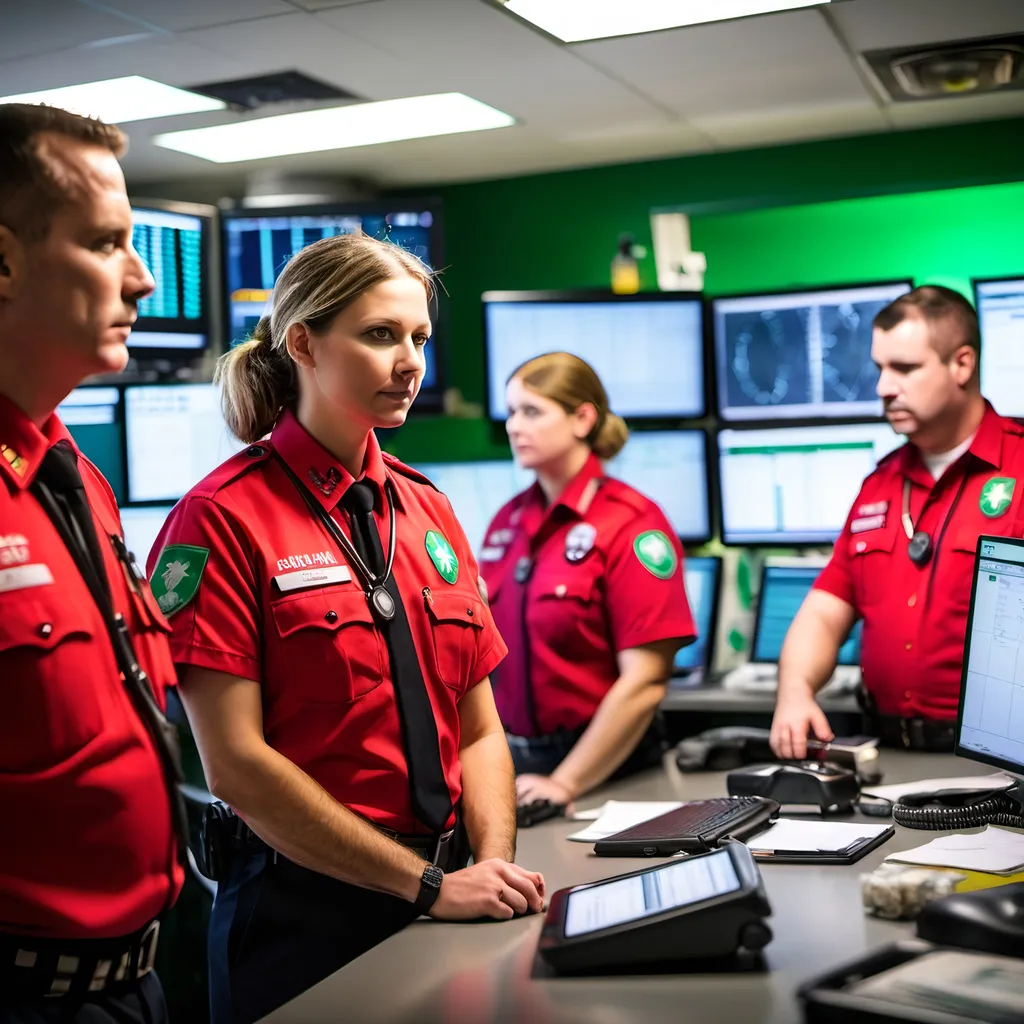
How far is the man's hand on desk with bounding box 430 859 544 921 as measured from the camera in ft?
5.59

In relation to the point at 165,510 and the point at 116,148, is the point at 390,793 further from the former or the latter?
the point at 165,510

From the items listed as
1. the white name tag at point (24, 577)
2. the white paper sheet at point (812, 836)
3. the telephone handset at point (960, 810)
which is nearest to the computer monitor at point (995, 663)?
the telephone handset at point (960, 810)

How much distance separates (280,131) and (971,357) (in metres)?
2.56

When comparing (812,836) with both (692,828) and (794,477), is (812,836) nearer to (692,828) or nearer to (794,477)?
(692,828)

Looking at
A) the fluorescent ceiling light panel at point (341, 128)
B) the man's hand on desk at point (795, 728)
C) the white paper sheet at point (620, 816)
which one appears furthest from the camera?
the fluorescent ceiling light panel at point (341, 128)

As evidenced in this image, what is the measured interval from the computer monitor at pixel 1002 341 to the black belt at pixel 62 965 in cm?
304

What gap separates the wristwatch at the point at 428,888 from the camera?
5.59 ft

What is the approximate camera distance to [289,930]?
1739mm

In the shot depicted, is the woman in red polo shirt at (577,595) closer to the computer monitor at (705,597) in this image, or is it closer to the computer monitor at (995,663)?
the computer monitor at (995,663)

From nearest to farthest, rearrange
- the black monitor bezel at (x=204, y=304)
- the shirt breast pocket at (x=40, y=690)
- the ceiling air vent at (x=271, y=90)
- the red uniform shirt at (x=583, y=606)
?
1. the shirt breast pocket at (x=40, y=690)
2. the red uniform shirt at (x=583, y=606)
3. the ceiling air vent at (x=271, y=90)
4. the black monitor bezel at (x=204, y=304)

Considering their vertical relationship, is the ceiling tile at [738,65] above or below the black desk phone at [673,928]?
above

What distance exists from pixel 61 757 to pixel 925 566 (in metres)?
2.09

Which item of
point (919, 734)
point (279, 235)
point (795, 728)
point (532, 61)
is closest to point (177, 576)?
point (795, 728)

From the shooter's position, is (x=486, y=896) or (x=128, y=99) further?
(x=128, y=99)
